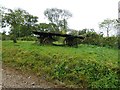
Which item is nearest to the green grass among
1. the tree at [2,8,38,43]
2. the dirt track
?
the dirt track

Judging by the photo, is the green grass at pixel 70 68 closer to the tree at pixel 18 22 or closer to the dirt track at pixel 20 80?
the dirt track at pixel 20 80

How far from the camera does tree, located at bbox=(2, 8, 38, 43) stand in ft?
57.6

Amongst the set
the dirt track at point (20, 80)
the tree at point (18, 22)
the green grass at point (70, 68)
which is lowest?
the dirt track at point (20, 80)

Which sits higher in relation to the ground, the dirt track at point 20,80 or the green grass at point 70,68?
the green grass at point 70,68

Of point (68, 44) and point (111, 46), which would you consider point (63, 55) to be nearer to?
point (68, 44)

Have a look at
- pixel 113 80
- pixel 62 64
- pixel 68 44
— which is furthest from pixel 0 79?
pixel 68 44

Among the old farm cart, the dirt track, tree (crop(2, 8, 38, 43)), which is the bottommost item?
the dirt track

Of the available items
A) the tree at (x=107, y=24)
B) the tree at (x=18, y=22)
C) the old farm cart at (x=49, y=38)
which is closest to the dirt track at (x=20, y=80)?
the old farm cart at (x=49, y=38)

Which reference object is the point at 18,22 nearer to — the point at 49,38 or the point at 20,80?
the point at 49,38

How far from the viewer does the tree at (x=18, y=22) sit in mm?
17547

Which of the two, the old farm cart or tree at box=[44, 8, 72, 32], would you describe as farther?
tree at box=[44, 8, 72, 32]

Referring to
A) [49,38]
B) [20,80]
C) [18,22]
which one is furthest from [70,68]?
[18,22]

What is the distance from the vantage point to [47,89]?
7.07 meters

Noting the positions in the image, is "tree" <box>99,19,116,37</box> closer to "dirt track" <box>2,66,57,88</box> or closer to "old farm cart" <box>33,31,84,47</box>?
"old farm cart" <box>33,31,84,47</box>
